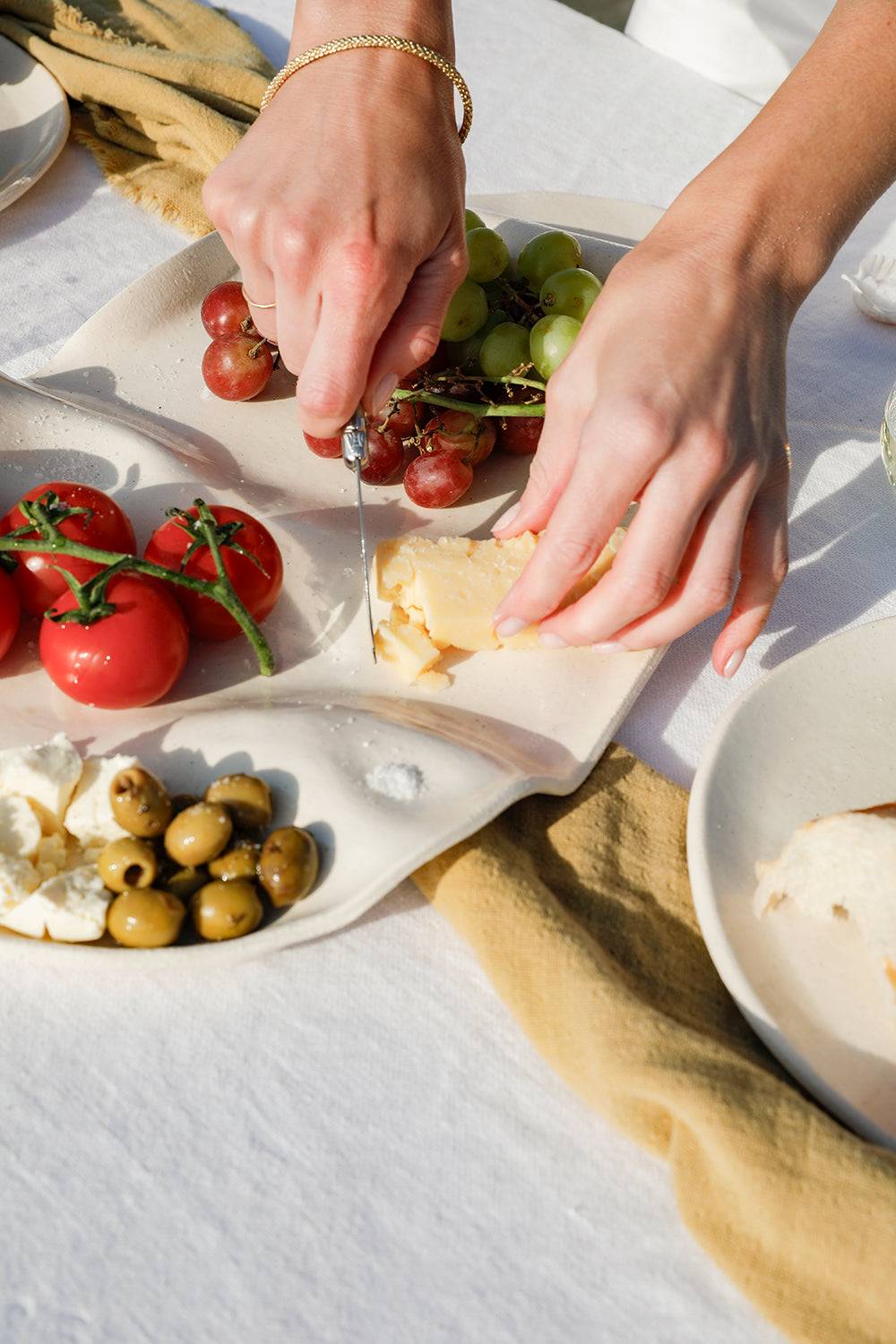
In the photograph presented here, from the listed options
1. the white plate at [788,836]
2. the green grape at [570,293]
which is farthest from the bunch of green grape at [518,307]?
the white plate at [788,836]

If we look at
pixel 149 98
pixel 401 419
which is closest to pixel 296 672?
pixel 401 419

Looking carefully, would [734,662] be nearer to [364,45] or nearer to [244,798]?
[244,798]

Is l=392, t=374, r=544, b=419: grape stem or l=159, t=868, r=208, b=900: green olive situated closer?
l=159, t=868, r=208, b=900: green olive

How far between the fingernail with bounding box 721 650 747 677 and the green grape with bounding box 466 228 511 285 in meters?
0.52

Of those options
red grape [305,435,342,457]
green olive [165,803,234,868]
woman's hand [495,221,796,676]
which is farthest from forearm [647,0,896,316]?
green olive [165,803,234,868]

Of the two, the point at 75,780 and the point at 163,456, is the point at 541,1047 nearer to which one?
the point at 75,780

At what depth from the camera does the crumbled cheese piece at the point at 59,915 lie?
650 mm

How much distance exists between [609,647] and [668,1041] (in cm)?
34

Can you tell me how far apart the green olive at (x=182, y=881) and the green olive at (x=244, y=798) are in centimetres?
5

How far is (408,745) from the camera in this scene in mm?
773

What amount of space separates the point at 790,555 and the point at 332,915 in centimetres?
66

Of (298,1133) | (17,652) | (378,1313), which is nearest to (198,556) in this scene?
(17,652)

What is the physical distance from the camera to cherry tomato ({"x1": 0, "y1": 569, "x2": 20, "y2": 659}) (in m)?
0.82

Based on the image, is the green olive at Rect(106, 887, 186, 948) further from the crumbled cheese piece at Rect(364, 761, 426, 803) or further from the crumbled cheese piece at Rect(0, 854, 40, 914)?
the crumbled cheese piece at Rect(364, 761, 426, 803)
